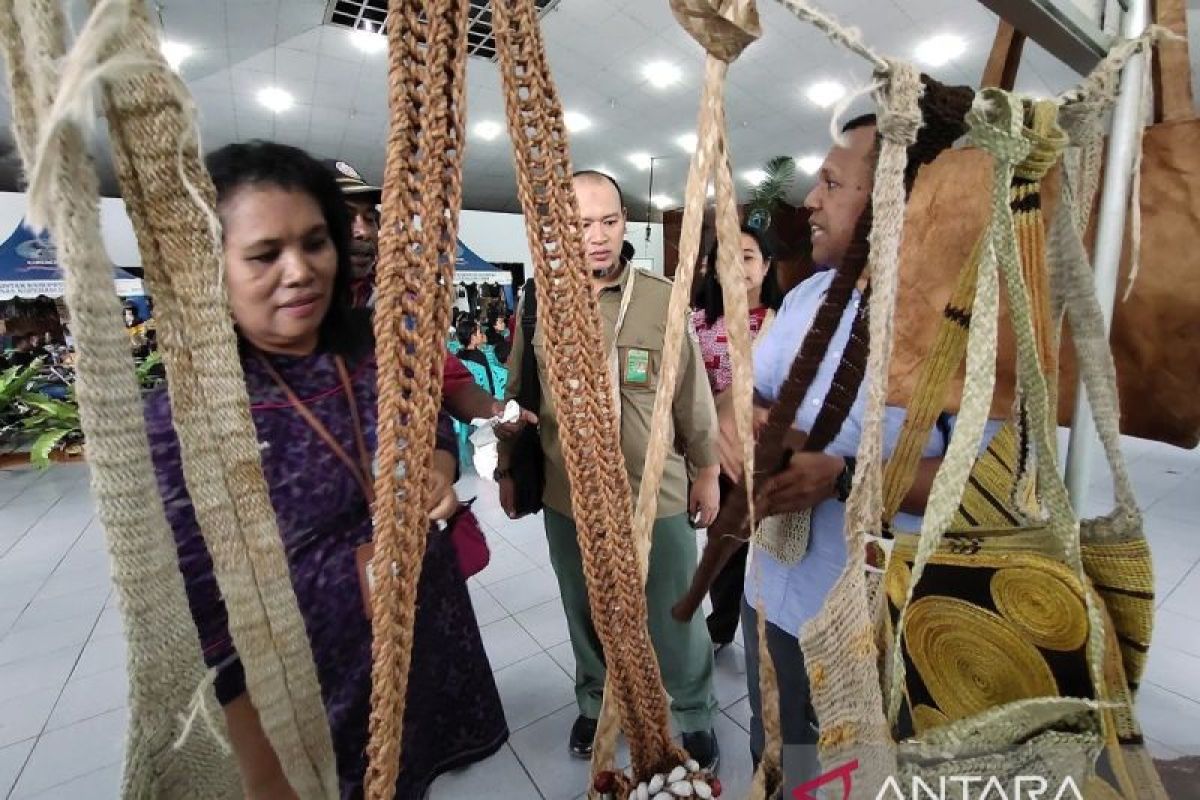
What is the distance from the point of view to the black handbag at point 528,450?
143 cm

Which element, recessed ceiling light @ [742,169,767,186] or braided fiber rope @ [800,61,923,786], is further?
recessed ceiling light @ [742,169,767,186]

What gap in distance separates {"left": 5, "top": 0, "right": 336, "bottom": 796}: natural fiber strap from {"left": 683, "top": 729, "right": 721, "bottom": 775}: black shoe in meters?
1.37

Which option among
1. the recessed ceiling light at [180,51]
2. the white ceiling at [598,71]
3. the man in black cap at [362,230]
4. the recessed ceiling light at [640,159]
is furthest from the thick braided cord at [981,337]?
the recessed ceiling light at [640,159]

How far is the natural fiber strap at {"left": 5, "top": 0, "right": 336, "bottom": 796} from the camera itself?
265 millimetres

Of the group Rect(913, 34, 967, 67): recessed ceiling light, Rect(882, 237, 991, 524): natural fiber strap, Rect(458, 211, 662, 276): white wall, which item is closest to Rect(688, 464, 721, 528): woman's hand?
Rect(882, 237, 991, 524): natural fiber strap

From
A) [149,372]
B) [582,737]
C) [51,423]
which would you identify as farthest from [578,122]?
[582,737]

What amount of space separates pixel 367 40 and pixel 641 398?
543 cm

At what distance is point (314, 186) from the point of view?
748mm

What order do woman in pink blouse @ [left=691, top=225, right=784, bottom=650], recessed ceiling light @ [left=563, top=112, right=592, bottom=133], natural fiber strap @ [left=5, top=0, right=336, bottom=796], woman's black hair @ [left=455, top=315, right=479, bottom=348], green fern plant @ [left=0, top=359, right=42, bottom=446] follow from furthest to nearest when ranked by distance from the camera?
recessed ceiling light @ [left=563, top=112, right=592, bottom=133] < woman's black hair @ [left=455, top=315, right=479, bottom=348] < green fern plant @ [left=0, top=359, right=42, bottom=446] < woman in pink blouse @ [left=691, top=225, right=784, bottom=650] < natural fiber strap @ [left=5, top=0, right=336, bottom=796]

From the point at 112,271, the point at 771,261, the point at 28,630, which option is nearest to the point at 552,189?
the point at 112,271

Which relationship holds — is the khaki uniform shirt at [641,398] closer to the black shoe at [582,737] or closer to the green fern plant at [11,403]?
the black shoe at [582,737]

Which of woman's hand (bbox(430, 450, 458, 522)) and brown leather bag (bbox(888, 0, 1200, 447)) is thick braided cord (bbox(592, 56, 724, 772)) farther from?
woman's hand (bbox(430, 450, 458, 522))

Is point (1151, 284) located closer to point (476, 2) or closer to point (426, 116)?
point (426, 116)

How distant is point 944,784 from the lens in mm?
468
